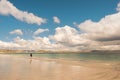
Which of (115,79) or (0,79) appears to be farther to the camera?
(115,79)

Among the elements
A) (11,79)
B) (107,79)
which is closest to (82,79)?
(107,79)

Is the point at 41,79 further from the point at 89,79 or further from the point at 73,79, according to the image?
the point at 89,79

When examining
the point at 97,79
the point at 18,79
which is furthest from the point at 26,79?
the point at 97,79

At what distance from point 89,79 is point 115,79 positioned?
287 centimetres

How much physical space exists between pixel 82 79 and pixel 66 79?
5.60ft

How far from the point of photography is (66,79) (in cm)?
1961

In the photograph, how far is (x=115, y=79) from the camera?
2019cm

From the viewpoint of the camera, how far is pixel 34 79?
19375 millimetres

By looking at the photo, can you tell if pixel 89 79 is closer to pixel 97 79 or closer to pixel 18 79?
pixel 97 79

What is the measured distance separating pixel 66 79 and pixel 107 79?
177 inches

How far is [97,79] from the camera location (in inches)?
790

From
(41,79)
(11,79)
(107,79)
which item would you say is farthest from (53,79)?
(107,79)

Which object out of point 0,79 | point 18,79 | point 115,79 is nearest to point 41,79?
point 18,79

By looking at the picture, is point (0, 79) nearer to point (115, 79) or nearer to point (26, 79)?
point (26, 79)
